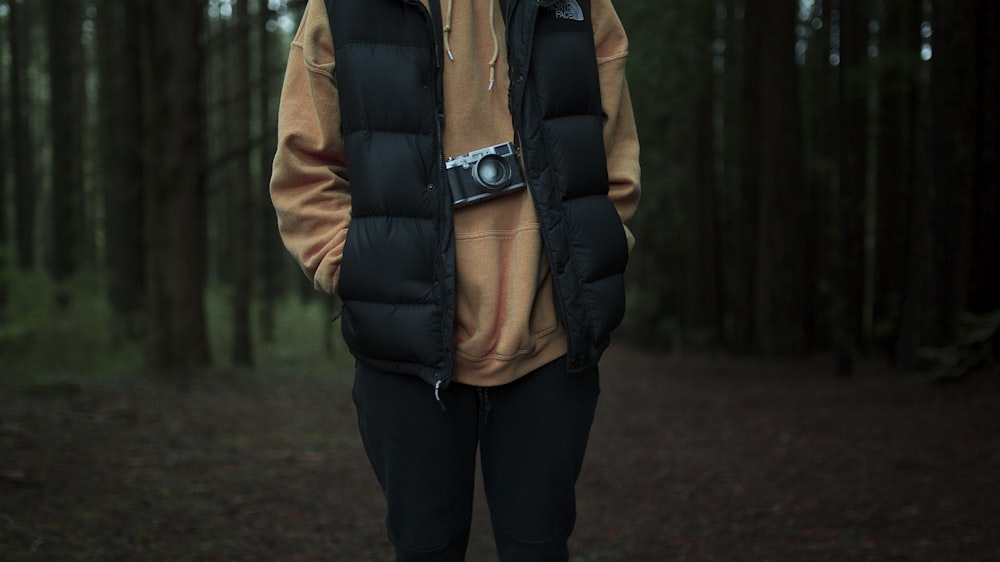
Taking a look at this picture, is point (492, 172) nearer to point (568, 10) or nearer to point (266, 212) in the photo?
point (568, 10)

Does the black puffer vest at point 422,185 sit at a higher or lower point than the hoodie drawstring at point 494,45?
lower

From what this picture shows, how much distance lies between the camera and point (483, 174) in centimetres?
241

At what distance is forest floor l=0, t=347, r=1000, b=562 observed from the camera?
15.7 feet

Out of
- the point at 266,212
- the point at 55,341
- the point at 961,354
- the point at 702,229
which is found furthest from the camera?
the point at 266,212

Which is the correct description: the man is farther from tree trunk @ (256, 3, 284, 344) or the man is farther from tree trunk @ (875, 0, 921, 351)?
tree trunk @ (875, 0, 921, 351)

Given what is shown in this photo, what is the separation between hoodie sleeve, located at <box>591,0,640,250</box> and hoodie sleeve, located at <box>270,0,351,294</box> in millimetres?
761

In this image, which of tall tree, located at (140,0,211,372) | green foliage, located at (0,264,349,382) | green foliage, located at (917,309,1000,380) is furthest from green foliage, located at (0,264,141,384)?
green foliage, located at (917,309,1000,380)

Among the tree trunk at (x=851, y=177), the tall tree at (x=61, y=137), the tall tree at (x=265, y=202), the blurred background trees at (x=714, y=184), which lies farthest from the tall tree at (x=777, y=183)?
the tall tree at (x=61, y=137)

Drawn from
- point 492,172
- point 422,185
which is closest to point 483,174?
point 492,172

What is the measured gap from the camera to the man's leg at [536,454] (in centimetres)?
245

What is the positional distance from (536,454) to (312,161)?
3.24 feet

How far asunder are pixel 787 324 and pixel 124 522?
1175 centimetres

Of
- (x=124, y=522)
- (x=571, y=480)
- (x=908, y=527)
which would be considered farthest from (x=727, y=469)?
(x=571, y=480)

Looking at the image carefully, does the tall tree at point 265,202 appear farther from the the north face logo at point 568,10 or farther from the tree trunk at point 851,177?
the the north face logo at point 568,10
